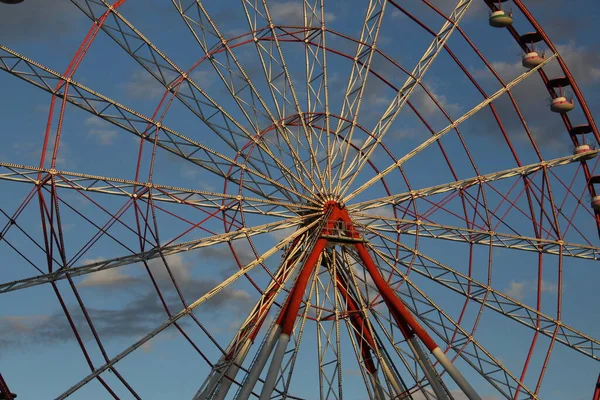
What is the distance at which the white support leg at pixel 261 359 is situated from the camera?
126 feet

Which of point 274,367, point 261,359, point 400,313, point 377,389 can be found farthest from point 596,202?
point 274,367

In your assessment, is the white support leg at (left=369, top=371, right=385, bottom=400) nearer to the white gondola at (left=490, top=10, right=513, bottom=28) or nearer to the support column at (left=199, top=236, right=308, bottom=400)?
the support column at (left=199, top=236, right=308, bottom=400)

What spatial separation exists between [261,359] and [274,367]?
1019mm

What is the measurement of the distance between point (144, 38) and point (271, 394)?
40.2ft

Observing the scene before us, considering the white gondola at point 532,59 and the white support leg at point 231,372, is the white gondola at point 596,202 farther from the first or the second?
the white support leg at point 231,372

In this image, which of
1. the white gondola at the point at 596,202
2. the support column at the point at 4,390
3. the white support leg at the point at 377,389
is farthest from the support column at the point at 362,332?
the support column at the point at 4,390

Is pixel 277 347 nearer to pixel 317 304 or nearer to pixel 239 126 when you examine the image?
pixel 317 304

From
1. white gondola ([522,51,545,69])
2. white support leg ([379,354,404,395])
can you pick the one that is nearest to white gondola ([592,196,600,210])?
white gondola ([522,51,545,69])

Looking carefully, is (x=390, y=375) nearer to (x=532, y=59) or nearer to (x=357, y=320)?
(x=357, y=320)

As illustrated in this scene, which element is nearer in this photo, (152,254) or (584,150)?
(152,254)

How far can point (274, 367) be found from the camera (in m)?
38.1

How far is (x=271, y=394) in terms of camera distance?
37.8m

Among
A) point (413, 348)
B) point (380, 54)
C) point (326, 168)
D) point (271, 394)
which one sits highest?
point (380, 54)

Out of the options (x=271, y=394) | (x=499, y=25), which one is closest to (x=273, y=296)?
(x=271, y=394)
